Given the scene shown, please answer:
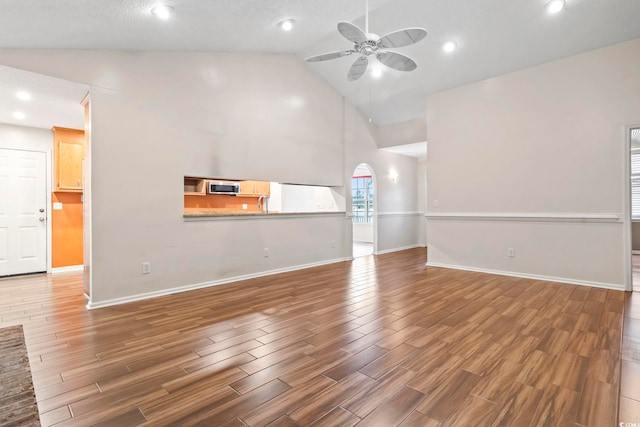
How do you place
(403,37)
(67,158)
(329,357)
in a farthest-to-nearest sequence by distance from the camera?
(67,158) → (403,37) → (329,357)

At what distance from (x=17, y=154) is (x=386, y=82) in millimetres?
6394

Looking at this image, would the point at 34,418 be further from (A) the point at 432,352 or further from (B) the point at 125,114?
(B) the point at 125,114

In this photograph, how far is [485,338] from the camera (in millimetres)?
2635

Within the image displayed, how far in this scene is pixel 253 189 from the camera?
751 centimetres

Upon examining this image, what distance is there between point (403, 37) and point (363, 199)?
24.2ft

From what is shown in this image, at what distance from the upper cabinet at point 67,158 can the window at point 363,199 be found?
697cm

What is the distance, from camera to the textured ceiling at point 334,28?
2.84m

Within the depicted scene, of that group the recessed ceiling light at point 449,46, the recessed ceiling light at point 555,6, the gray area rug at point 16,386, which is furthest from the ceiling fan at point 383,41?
the gray area rug at point 16,386

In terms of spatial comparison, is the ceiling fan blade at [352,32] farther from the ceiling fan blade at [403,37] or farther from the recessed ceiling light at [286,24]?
the recessed ceiling light at [286,24]

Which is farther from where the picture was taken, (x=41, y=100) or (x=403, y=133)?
(x=403, y=133)

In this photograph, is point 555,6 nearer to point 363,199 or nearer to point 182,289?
point 182,289

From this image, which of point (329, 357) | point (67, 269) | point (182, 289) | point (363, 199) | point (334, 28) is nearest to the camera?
point (329, 357)

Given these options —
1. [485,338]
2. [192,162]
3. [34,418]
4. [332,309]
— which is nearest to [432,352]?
[485,338]

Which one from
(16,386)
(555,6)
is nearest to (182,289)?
(16,386)
